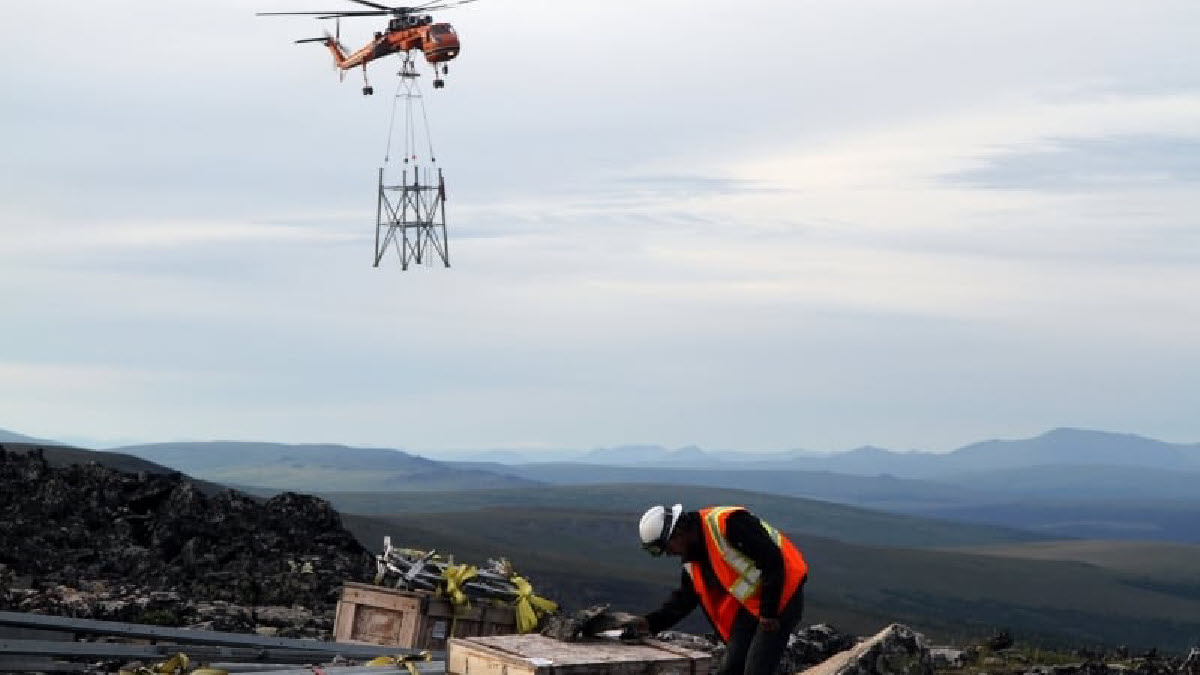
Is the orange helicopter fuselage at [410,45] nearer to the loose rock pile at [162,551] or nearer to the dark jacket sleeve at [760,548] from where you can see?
the loose rock pile at [162,551]

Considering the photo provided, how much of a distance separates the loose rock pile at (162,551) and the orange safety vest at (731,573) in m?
9.66

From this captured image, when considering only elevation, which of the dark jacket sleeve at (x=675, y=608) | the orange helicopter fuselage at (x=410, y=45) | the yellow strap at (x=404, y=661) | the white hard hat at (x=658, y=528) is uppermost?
the orange helicopter fuselage at (x=410, y=45)

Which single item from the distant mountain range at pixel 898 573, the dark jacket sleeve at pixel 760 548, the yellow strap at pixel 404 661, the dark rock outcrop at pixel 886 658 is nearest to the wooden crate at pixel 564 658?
the dark jacket sleeve at pixel 760 548

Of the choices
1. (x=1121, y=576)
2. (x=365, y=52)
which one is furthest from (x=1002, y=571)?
(x=365, y=52)

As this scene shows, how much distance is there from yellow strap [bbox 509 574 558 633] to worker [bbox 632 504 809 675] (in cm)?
452

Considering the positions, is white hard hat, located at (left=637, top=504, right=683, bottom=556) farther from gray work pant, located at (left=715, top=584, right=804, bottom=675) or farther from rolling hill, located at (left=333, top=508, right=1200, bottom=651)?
rolling hill, located at (left=333, top=508, right=1200, bottom=651)

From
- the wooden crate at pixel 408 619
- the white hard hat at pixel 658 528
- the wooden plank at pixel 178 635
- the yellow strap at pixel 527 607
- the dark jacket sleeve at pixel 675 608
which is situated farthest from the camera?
the yellow strap at pixel 527 607

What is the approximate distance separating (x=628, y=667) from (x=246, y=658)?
529 centimetres

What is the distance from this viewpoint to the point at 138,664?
48.0 feet

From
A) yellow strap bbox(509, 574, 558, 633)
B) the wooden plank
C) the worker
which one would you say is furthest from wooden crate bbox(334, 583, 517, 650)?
the worker

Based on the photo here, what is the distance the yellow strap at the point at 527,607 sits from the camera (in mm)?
15938

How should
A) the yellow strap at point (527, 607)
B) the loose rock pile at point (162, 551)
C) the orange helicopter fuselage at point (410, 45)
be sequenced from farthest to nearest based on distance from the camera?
the orange helicopter fuselage at point (410, 45) → the loose rock pile at point (162, 551) → the yellow strap at point (527, 607)

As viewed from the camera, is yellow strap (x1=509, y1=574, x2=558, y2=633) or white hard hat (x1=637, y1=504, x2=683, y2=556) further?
yellow strap (x1=509, y1=574, x2=558, y2=633)

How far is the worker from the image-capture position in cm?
1084
